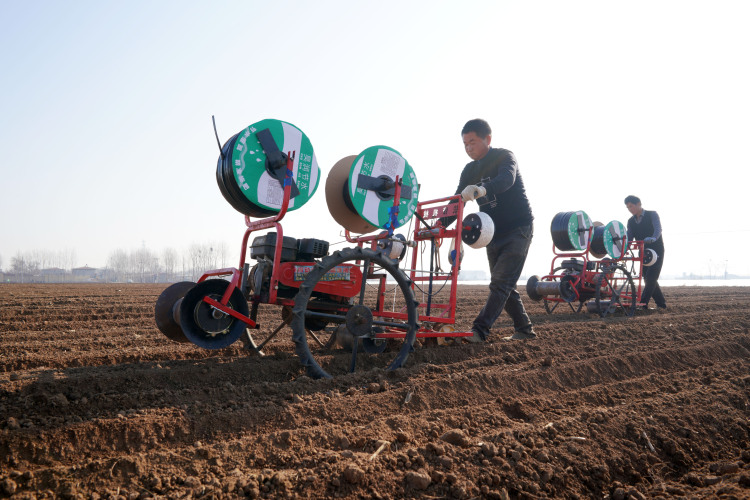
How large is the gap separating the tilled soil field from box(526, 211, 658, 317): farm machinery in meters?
4.04

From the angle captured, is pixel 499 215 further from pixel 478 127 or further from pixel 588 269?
pixel 588 269

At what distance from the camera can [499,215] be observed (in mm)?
4797

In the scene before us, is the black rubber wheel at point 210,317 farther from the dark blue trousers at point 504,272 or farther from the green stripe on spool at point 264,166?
the dark blue trousers at point 504,272

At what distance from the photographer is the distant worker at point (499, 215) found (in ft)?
15.3

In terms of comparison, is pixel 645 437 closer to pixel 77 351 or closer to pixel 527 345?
pixel 527 345

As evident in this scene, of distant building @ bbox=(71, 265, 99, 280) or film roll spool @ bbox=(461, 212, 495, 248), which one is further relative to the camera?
distant building @ bbox=(71, 265, 99, 280)

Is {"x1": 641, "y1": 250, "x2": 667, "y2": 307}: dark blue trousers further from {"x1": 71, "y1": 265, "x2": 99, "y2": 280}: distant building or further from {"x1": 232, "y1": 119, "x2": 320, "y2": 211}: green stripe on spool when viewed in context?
{"x1": 71, "y1": 265, "x2": 99, "y2": 280}: distant building

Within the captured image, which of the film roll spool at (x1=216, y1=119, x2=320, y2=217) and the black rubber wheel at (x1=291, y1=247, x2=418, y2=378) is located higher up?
the film roll spool at (x1=216, y1=119, x2=320, y2=217)

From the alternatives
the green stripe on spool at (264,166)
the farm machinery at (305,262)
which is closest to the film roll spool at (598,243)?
the farm machinery at (305,262)

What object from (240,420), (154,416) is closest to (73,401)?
(154,416)

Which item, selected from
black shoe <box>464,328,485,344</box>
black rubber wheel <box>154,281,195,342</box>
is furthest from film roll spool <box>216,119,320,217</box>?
black shoe <box>464,328,485,344</box>

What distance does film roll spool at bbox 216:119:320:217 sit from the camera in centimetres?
326

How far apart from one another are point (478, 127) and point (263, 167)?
239 cm

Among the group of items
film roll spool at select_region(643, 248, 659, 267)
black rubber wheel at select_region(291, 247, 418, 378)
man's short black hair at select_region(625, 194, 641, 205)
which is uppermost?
man's short black hair at select_region(625, 194, 641, 205)
